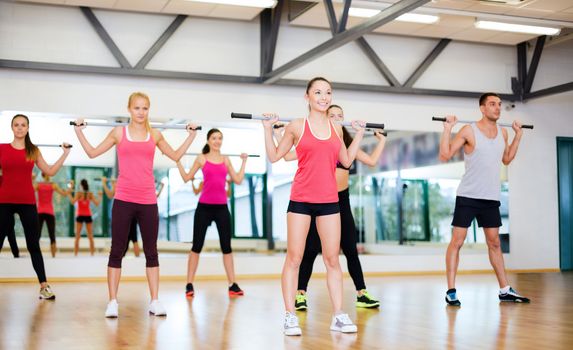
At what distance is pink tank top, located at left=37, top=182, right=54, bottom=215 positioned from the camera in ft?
29.6

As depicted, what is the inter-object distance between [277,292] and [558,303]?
8.31ft

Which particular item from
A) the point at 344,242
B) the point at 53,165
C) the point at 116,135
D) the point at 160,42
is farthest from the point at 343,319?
the point at 160,42

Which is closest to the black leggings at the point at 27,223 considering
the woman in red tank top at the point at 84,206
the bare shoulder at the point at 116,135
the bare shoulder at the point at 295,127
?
the bare shoulder at the point at 116,135

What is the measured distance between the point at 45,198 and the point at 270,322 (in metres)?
5.58

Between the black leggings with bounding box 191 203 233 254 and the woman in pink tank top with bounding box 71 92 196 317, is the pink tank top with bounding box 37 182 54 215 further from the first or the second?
the woman in pink tank top with bounding box 71 92 196 317

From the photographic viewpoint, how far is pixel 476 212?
5.48m

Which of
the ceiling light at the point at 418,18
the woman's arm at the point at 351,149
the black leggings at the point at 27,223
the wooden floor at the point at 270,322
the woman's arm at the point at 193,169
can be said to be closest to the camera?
the wooden floor at the point at 270,322

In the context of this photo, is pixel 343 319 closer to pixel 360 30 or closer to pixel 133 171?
pixel 133 171

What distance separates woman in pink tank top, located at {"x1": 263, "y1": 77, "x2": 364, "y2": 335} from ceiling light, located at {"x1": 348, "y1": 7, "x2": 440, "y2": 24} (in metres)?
4.48

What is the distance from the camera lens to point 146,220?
15.6ft

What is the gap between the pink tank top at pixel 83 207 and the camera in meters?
9.19

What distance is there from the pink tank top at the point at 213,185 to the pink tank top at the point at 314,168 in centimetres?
249

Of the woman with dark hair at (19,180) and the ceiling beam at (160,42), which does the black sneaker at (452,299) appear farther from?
the ceiling beam at (160,42)

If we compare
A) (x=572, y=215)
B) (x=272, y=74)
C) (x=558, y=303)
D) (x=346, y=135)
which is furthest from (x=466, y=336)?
(x=572, y=215)
